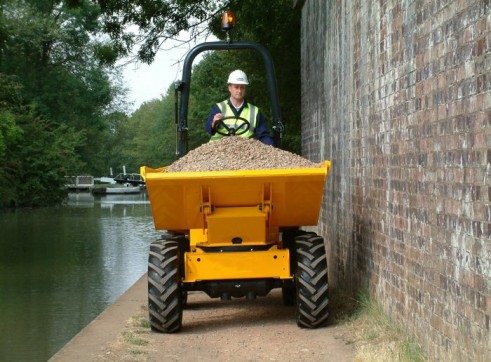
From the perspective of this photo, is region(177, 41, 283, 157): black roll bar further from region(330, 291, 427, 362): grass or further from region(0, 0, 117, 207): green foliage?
region(0, 0, 117, 207): green foliage

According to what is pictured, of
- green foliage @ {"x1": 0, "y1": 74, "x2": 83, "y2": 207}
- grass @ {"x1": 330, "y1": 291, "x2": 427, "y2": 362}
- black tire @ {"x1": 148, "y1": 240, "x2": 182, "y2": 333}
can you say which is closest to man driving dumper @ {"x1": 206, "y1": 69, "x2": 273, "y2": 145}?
black tire @ {"x1": 148, "y1": 240, "x2": 182, "y2": 333}

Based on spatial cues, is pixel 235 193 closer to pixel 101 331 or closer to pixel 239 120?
pixel 239 120

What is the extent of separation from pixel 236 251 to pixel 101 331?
5.36 feet

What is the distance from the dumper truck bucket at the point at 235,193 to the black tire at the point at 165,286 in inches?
12.2

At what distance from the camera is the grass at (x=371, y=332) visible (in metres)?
8.11

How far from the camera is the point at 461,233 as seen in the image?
22.5 feet

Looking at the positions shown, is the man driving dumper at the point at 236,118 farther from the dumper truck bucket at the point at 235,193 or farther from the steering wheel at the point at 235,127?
the dumper truck bucket at the point at 235,193

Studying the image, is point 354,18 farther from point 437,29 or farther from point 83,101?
point 83,101

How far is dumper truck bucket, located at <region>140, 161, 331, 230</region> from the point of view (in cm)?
955

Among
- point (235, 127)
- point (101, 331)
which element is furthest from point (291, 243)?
point (101, 331)

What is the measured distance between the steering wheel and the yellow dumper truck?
36.2 inches

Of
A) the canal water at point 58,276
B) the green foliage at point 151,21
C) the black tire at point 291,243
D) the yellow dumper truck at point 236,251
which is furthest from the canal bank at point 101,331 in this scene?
the green foliage at point 151,21

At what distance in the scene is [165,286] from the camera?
32.9ft

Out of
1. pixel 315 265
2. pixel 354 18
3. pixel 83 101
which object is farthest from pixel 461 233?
pixel 83 101
